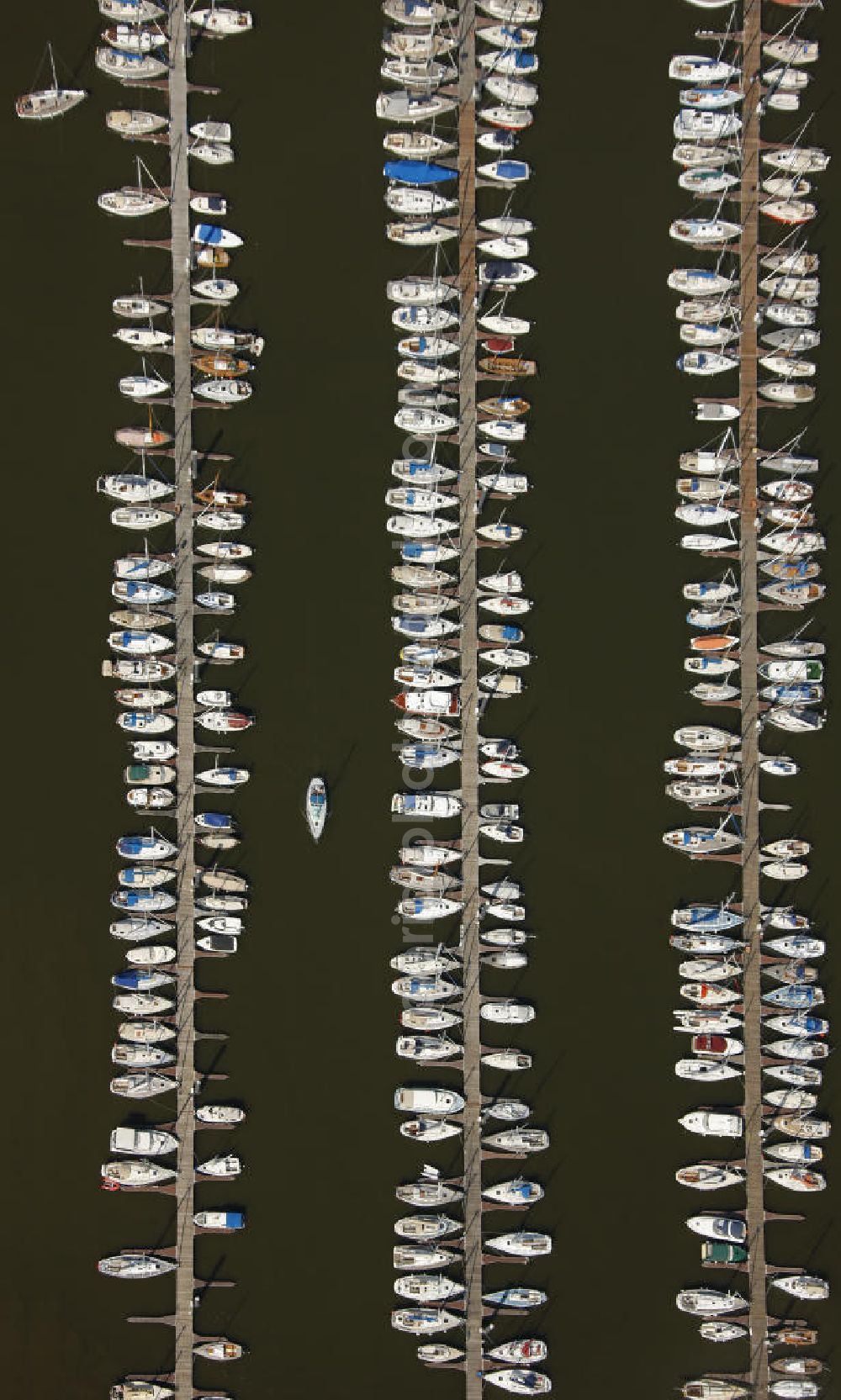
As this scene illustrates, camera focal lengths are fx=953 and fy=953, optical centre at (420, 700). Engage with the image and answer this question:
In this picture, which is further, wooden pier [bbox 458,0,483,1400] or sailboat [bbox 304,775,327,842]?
sailboat [bbox 304,775,327,842]

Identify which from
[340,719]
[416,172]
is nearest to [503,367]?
[416,172]

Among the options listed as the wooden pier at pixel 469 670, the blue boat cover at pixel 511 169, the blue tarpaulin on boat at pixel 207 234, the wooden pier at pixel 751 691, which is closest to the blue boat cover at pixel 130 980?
the wooden pier at pixel 469 670

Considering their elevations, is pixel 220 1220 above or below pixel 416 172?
below

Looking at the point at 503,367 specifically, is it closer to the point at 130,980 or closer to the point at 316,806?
the point at 316,806

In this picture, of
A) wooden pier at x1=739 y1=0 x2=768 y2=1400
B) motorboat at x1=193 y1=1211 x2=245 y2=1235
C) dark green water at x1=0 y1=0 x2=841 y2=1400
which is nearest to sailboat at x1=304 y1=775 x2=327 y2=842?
dark green water at x1=0 y1=0 x2=841 y2=1400

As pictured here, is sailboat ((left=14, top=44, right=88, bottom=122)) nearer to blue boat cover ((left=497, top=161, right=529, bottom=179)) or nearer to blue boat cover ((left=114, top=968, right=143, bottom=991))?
blue boat cover ((left=497, top=161, right=529, bottom=179))

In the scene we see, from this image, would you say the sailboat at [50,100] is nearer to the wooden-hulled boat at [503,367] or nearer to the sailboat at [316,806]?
the wooden-hulled boat at [503,367]
